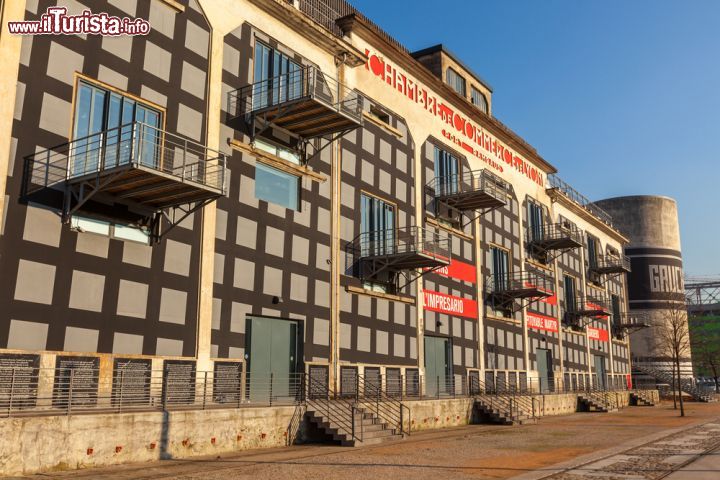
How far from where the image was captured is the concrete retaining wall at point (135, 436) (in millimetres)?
13609

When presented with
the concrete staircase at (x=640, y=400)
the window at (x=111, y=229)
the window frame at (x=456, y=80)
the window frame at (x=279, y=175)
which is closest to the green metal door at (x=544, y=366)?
the concrete staircase at (x=640, y=400)

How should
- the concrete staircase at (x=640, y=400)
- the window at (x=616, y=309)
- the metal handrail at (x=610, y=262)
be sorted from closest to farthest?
the concrete staircase at (x=640, y=400) → the metal handrail at (x=610, y=262) → the window at (x=616, y=309)

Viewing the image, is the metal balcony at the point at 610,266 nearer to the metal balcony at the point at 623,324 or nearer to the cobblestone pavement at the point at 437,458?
the metal balcony at the point at 623,324

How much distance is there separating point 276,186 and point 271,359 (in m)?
6.44

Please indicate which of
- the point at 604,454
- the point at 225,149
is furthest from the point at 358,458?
the point at 225,149

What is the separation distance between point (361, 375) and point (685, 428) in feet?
46.9

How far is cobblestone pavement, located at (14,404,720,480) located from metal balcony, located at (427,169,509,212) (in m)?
12.9

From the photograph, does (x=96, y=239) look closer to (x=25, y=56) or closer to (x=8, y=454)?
(x=25, y=56)

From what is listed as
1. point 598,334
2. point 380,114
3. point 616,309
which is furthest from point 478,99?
point 616,309

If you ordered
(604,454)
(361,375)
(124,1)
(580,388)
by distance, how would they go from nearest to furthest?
(604,454) < (124,1) < (361,375) < (580,388)

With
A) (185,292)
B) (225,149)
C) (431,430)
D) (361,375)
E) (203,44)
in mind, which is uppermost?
(203,44)

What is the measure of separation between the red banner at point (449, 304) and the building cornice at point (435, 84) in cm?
1138

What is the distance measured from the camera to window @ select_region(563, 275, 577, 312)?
51.0 m

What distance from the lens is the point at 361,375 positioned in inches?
1052
